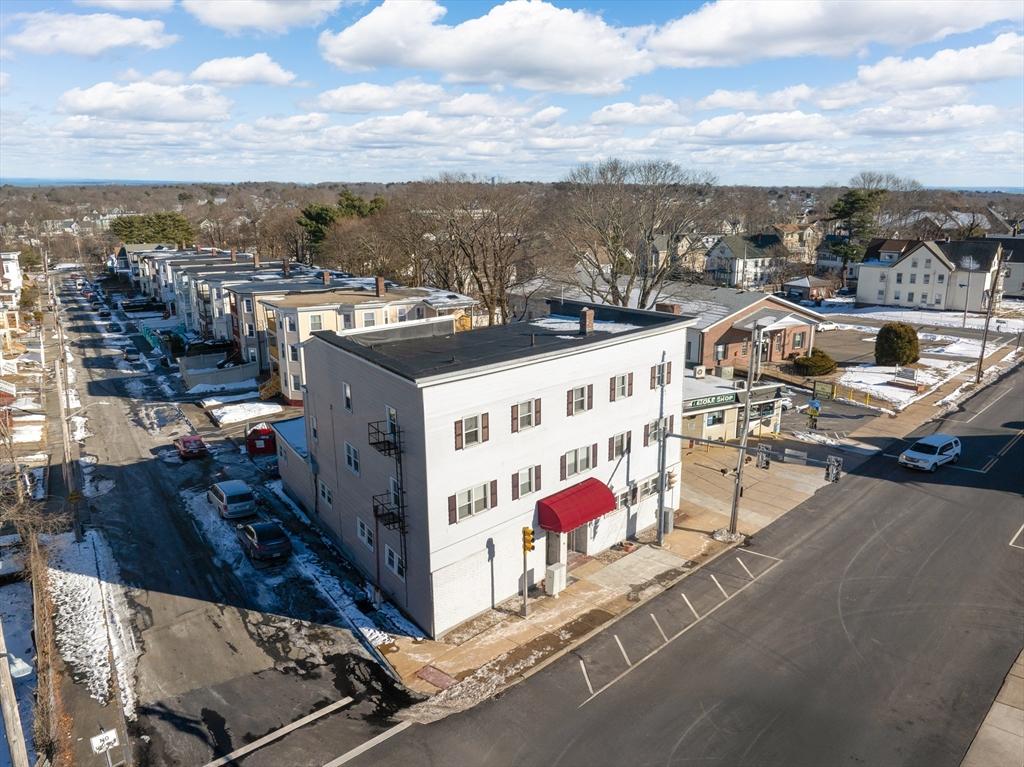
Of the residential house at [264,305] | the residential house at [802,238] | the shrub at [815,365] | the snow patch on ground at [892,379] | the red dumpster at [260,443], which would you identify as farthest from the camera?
the residential house at [802,238]

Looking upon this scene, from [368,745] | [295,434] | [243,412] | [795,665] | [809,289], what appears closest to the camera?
[368,745]

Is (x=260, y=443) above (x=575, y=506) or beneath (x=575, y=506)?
beneath

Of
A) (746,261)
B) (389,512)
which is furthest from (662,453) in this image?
(746,261)

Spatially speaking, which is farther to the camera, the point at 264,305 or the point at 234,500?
the point at 264,305

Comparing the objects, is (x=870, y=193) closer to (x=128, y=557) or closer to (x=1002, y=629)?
(x=1002, y=629)

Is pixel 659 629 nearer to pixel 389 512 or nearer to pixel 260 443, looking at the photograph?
pixel 389 512

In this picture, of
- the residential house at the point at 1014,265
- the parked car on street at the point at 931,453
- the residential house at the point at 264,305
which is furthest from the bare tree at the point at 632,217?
the residential house at the point at 1014,265

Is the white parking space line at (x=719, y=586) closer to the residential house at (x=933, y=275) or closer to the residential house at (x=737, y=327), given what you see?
the residential house at (x=737, y=327)
